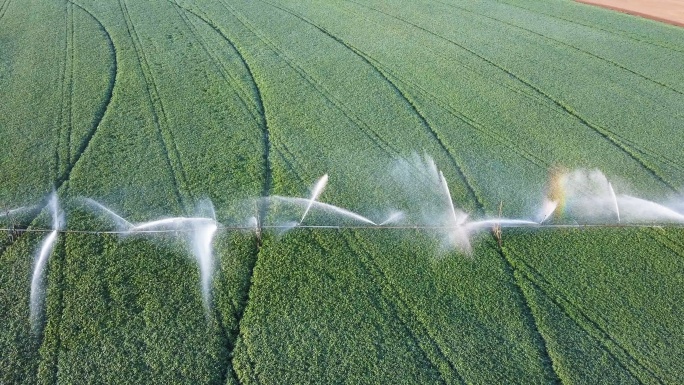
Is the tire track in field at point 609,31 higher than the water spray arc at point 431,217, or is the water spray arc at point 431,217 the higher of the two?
the tire track in field at point 609,31

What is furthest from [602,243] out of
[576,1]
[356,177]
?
[576,1]

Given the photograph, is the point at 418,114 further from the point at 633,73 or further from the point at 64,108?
the point at 64,108

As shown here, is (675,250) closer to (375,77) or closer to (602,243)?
Result: (602,243)

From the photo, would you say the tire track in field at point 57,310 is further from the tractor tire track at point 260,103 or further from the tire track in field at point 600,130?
the tire track in field at point 600,130

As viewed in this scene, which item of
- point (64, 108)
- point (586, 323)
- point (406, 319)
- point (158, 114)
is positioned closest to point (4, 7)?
point (64, 108)

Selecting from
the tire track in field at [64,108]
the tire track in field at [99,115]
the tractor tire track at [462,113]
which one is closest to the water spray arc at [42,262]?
the tire track in field at [99,115]

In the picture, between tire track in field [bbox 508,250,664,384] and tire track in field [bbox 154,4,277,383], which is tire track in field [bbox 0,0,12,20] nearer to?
tire track in field [bbox 154,4,277,383]
